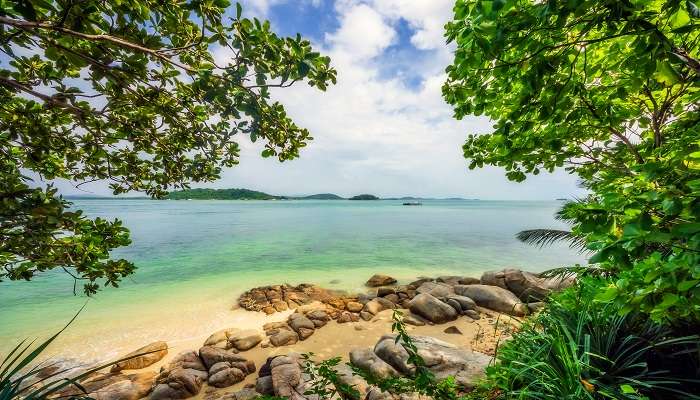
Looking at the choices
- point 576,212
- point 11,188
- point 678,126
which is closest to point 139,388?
point 11,188

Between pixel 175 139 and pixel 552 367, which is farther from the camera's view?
pixel 175 139

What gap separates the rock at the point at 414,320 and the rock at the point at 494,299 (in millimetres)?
2899

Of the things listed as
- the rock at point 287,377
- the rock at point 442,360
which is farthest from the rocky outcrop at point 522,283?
the rock at point 287,377

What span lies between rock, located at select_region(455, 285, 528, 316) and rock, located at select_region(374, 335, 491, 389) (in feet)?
18.8

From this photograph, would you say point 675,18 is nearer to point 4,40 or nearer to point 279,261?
point 4,40

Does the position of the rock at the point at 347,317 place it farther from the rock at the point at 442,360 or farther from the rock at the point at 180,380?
the rock at the point at 180,380

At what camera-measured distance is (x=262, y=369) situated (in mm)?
6172

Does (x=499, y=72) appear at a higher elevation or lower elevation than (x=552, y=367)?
higher

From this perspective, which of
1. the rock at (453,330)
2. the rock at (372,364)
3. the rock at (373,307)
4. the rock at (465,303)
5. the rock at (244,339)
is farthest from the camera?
the rock at (373,307)

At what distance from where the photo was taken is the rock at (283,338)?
26.5 ft

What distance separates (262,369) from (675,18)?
7852 mm

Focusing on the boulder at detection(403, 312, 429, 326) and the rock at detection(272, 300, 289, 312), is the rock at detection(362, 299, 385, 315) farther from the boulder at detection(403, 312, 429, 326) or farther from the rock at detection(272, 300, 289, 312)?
the rock at detection(272, 300, 289, 312)

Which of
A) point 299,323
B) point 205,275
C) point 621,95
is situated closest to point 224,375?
point 299,323

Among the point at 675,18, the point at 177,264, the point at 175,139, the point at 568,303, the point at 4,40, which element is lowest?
the point at 177,264
